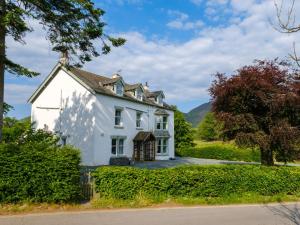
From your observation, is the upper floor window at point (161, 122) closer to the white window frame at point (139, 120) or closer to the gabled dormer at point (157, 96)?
the gabled dormer at point (157, 96)

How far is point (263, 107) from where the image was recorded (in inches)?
902

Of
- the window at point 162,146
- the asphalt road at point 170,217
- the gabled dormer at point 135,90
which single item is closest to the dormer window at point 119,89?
the gabled dormer at point 135,90

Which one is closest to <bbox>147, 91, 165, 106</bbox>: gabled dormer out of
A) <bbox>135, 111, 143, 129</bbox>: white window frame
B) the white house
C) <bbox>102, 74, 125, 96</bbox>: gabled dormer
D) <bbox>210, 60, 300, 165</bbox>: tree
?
the white house

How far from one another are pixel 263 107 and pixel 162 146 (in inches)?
830

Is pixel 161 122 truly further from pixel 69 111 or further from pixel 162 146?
pixel 69 111

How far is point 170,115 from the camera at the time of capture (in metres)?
44.7

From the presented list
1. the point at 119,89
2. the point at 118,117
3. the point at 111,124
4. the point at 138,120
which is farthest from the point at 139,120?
the point at 111,124

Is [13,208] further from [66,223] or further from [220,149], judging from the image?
[220,149]

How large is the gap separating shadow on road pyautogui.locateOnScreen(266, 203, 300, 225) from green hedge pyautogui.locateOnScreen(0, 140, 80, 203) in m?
7.86

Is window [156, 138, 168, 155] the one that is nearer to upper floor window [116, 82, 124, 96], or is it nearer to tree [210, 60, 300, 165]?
upper floor window [116, 82, 124, 96]

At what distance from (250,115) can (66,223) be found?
15.6 m

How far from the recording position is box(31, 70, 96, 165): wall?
102 ft

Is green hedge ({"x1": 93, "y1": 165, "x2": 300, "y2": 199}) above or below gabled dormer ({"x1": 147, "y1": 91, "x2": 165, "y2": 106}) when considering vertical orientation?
below

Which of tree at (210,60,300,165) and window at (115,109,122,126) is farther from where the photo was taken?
window at (115,109,122,126)
